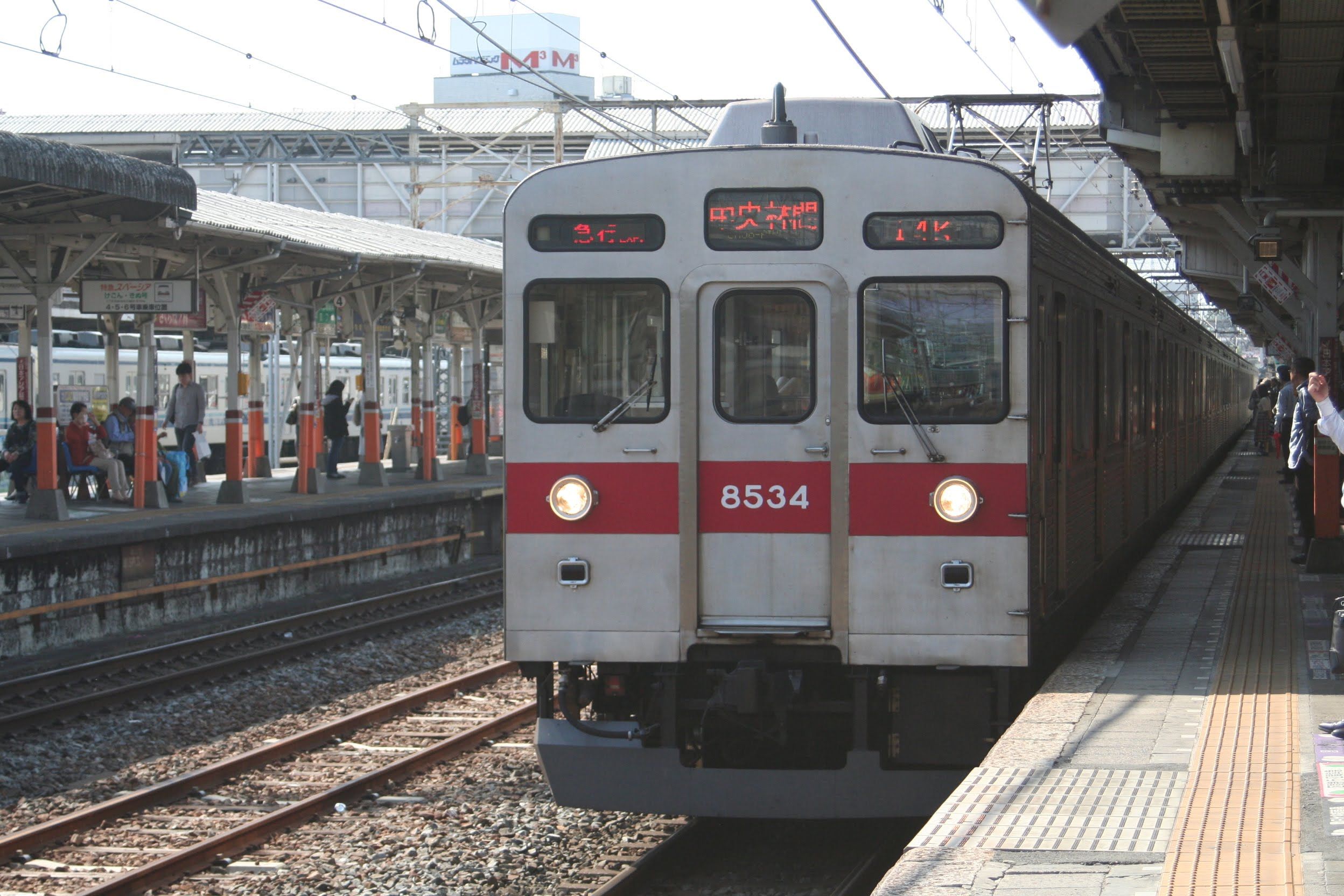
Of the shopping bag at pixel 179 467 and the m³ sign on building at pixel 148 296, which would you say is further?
the shopping bag at pixel 179 467

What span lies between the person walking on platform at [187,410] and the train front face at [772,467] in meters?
13.6

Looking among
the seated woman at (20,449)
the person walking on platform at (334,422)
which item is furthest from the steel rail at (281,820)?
the person walking on platform at (334,422)

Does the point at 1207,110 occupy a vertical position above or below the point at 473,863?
above

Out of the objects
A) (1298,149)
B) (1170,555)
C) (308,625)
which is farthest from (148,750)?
(1298,149)

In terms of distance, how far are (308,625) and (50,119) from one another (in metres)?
39.2

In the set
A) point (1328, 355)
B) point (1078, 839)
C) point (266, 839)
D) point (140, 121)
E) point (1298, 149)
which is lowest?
point (266, 839)

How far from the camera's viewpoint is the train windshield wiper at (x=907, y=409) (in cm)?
606

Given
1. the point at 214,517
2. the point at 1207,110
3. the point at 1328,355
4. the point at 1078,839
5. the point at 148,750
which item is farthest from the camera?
the point at 214,517

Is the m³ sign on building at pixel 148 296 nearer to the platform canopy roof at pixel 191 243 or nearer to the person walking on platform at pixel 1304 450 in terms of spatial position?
the platform canopy roof at pixel 191 243

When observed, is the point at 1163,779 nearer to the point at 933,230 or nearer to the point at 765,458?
the point at 765,458

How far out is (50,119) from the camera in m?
48.0

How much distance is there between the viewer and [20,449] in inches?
655

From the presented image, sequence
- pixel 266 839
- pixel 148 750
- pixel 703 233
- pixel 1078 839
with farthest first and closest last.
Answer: pixel 148 750 < pixel 266 839 < pixel 703 233 < pixel 1078 839

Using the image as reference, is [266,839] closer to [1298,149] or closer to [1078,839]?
[1078,839]
